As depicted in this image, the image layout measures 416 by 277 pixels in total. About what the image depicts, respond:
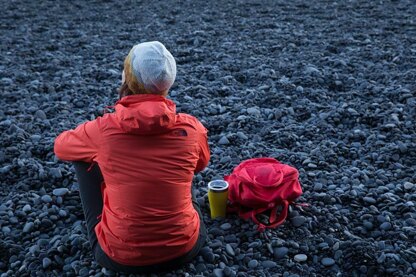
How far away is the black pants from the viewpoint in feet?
10.6

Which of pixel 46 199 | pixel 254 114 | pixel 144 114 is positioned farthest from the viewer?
pixel 254 114

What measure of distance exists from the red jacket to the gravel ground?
0.30 metres

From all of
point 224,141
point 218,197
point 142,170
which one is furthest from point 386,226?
point 224,141

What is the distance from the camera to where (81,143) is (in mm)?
3107

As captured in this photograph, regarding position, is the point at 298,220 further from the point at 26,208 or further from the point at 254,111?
the point at 254,111

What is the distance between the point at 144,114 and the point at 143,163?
29 cm

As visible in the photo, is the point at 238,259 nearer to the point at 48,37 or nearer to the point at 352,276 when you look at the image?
the point at 352,276

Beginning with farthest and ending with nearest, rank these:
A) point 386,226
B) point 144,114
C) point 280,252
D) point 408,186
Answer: point 408,186 < point 386,226 < point 280,252 < point 144,114

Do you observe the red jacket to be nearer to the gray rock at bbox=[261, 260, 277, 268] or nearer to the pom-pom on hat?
the pom-pom on hat

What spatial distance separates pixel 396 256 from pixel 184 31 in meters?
6.64

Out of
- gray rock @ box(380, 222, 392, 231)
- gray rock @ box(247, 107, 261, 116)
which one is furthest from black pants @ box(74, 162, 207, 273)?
gray rock @ box(247, 107, 261, 116)

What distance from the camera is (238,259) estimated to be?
3457 mm

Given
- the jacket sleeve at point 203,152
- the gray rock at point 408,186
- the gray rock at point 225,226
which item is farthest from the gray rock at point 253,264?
the gray rock at point 408,186

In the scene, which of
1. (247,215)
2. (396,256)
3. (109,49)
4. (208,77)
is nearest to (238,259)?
(247,215)
